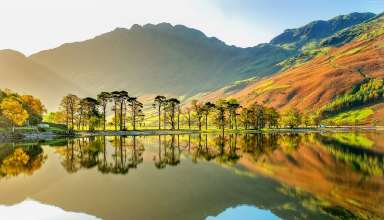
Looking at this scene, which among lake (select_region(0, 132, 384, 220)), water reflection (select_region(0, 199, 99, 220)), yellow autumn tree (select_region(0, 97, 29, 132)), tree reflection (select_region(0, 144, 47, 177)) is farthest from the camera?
yellow autumn tree (select_region(0, 97, 29, 132))

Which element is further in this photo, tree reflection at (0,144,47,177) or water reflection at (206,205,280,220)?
tree reflection at (0,144,47,177)

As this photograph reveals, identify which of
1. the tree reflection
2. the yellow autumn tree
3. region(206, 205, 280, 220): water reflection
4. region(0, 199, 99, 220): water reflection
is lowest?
region(206, 205, 280, 220): water reflection

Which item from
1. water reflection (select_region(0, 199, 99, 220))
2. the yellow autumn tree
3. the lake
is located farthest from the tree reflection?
the yellow autumn tree

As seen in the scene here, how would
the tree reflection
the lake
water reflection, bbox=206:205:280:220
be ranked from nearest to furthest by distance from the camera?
water reflection, bbox=206:205:280:220, the lake, the tree reflection


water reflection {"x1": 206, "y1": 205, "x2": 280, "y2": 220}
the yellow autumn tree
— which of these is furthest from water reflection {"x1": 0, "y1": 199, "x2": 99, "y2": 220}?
the yellow autumn tree

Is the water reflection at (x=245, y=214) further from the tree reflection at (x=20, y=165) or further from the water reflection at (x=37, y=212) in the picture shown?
the tree reflection at (x=20, y=165)

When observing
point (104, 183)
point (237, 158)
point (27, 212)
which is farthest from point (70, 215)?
point (237, 158)

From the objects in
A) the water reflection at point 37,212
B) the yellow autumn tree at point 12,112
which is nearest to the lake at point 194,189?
the water reflection at point 37,212

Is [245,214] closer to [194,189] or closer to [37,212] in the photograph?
[194,189]

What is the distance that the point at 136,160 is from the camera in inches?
2520

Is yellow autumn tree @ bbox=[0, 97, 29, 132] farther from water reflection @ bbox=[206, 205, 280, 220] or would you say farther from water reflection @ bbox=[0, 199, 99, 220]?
water reflection @ bbox=[206, 205, 280, 220]

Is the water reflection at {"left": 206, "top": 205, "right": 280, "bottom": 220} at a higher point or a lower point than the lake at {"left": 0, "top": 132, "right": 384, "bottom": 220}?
lower

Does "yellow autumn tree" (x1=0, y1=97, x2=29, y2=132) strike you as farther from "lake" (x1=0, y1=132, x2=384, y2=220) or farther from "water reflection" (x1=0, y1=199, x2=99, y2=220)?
"water reflection" (x1=0, y1=199, x2=99, y2=220)

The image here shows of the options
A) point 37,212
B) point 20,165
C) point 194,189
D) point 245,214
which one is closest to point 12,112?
point 20,165
